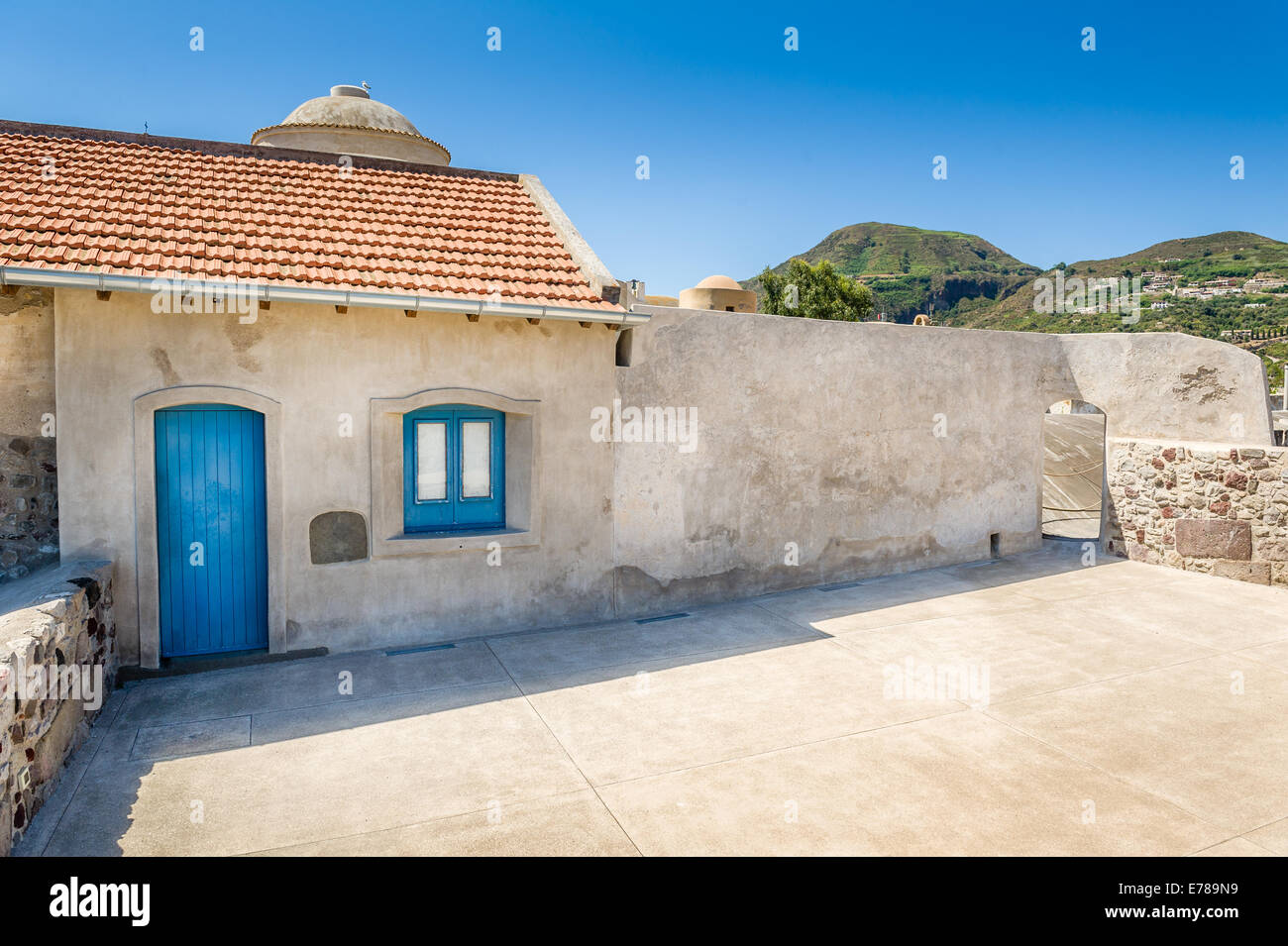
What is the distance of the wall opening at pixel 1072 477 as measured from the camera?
14.1 metres

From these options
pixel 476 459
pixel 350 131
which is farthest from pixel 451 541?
pixel 350 131

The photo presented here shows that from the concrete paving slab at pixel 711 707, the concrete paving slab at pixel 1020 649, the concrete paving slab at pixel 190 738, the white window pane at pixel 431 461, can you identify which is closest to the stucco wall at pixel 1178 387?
the concrete paving slab at pixel 1020 649

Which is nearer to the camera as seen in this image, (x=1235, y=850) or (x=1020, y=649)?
(x=1235, y=850)

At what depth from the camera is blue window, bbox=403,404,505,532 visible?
7.68 metres

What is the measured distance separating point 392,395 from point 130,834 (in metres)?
4.04

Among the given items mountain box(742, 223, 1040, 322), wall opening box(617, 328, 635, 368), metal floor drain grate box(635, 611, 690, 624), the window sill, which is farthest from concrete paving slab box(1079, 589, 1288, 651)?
mountain box(742, 223, 1040, 322)

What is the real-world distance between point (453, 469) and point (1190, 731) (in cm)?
642

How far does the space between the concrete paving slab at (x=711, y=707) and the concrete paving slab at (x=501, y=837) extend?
20.0 inches

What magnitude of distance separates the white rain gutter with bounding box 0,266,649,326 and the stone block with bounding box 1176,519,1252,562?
7.85 m

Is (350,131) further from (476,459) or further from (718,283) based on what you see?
(718,283)

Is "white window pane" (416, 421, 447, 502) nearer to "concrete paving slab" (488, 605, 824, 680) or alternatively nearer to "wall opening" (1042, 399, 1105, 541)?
"concrete paving slab" (488, 605, 824, 680)

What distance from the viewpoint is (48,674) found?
4.73 metres

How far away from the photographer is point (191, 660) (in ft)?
22.7
